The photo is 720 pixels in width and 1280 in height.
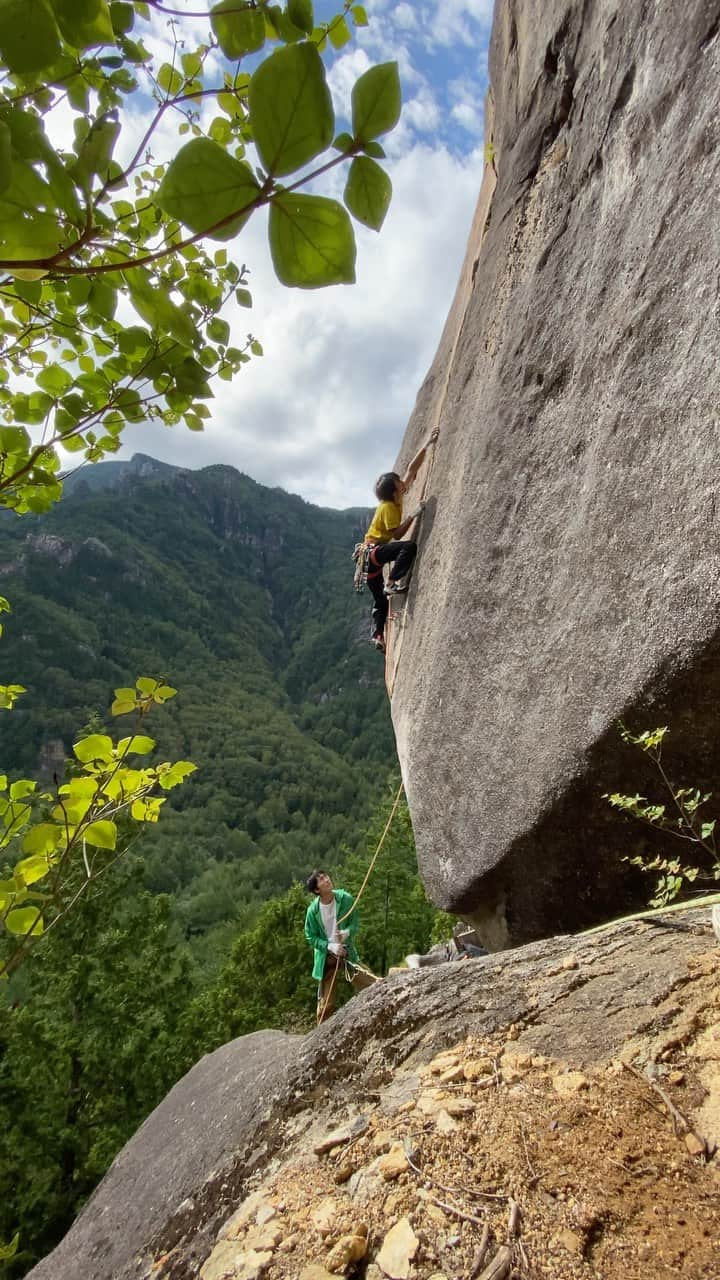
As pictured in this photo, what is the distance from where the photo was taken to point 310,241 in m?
0.60

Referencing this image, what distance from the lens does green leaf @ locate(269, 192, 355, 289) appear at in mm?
569

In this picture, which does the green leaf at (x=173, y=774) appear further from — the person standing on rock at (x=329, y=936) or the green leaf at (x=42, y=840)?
the person standing on rock at (x=329, y=936)

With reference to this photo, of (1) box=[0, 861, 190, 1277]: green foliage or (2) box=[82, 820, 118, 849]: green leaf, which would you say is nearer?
(2) box=[82, 820, 118, 849]: green leaf

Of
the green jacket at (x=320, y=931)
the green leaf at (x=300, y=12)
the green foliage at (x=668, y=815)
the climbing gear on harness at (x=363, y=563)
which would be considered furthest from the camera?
the climbing gear on harness at (x=363, y=563)

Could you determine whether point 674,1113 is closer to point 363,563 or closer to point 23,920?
point 23,920

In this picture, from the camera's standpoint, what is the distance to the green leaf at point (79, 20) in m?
0.59

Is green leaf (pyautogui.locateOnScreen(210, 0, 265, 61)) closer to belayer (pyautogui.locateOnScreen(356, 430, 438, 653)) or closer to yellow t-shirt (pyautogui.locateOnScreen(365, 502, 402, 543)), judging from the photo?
belayer (pyautogui.locateOnScreen(356, 430, 438, 653))

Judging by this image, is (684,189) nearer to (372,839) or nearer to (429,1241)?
(429,1241)

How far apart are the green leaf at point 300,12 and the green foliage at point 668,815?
2.52 meters

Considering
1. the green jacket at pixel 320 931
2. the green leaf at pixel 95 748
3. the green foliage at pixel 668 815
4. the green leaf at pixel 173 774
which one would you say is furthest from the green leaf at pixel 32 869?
the green jacket at pixel 320 931

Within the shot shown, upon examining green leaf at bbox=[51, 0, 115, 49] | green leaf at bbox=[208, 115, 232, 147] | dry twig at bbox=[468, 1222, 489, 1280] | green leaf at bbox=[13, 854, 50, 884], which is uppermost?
green leaf at bbox=[208, 115, 232, 147]

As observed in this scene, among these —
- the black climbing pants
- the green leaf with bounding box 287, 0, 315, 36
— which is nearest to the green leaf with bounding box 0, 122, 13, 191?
the green leaf with bounding box 287, 0, 315, 36

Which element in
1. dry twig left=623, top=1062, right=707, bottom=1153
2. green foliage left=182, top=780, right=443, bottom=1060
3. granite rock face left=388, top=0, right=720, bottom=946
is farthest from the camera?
green foliage left=182, top=780, right=443, bottom=1060

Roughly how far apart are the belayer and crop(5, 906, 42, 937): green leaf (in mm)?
4693
